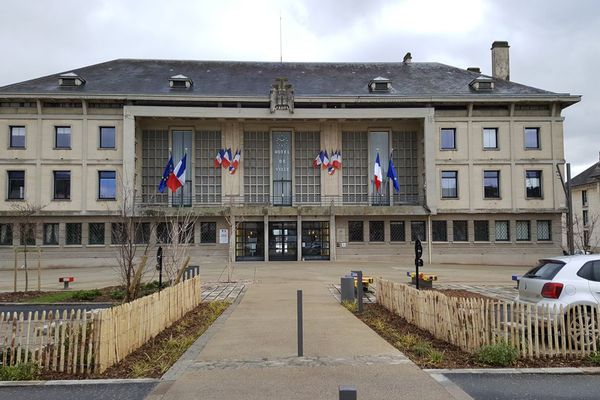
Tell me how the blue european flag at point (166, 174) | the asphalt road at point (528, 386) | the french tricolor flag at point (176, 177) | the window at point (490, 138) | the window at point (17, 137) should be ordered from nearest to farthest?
1. the asphalt road at point (528, 386)
2. the french tricolor flag at point (176, 177)
3. the blue european flag at point (166, 174)
4. the window at point (17, 137)
5. the window at point (490, 138)

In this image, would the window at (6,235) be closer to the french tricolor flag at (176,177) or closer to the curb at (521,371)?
the french tricolor flag at (176,177)

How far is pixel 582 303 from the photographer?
838 cm

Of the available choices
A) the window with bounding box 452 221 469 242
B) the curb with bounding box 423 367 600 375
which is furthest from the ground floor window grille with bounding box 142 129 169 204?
the curb with bounding box 423 367 600 375

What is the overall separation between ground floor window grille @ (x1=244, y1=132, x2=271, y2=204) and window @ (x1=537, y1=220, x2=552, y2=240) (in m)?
19.4

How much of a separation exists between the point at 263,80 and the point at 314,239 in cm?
1274

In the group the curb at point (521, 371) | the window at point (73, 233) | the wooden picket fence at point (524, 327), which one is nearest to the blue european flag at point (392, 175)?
the window at point (73, 233)

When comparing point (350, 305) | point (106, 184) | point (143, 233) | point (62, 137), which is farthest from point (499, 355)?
point (62, 137)

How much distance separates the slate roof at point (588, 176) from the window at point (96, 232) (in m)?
49.8

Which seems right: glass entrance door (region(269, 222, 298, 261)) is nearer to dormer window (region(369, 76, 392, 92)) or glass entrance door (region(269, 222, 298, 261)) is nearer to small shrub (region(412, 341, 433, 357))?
dormer window (region(369, 76, 392, 92))

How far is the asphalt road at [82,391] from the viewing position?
19.9 feet

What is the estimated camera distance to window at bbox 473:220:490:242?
120 feet

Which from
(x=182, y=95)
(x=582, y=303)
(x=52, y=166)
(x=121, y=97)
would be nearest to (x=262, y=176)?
(x=182, y=95)

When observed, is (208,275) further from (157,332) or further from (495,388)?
(495,388)

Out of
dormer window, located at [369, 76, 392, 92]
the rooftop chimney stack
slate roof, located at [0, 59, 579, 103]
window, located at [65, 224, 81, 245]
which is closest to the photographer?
window, located at [65, 224, 81, 245]
